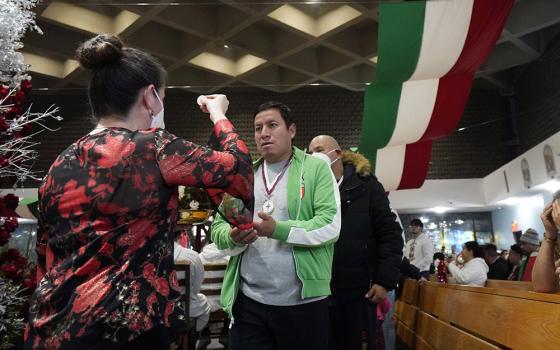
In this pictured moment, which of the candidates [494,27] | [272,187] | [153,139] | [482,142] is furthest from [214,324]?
[482,142]

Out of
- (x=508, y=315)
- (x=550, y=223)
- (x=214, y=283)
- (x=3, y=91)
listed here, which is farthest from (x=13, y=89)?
(x=214, y=283)

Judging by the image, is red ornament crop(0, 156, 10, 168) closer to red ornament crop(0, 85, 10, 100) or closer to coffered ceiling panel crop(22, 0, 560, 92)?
red ornament crop(0, 85, 10, 100)

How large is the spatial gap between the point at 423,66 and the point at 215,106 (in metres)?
4.19

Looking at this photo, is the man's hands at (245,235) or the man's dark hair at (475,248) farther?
the man's dark hair at (475,248)

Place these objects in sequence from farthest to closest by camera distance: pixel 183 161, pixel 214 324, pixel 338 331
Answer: pixel 214 324 → pixel 338 331 → pixel 183 161

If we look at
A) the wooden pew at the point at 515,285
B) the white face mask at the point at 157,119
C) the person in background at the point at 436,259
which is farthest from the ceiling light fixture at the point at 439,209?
the white face mask at the point at 157,119

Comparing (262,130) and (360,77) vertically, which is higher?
(360,77)

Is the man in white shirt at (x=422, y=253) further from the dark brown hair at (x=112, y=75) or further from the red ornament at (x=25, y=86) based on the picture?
the dark brown hair at (x=112, y=75)

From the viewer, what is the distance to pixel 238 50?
6879mm

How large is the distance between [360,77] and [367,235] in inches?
258

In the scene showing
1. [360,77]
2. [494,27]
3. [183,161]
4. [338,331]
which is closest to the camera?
[183,161]

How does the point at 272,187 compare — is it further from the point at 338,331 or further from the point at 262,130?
the point at 338,331

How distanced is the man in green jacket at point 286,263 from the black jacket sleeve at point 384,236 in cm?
65

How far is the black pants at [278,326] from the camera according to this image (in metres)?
1.35
